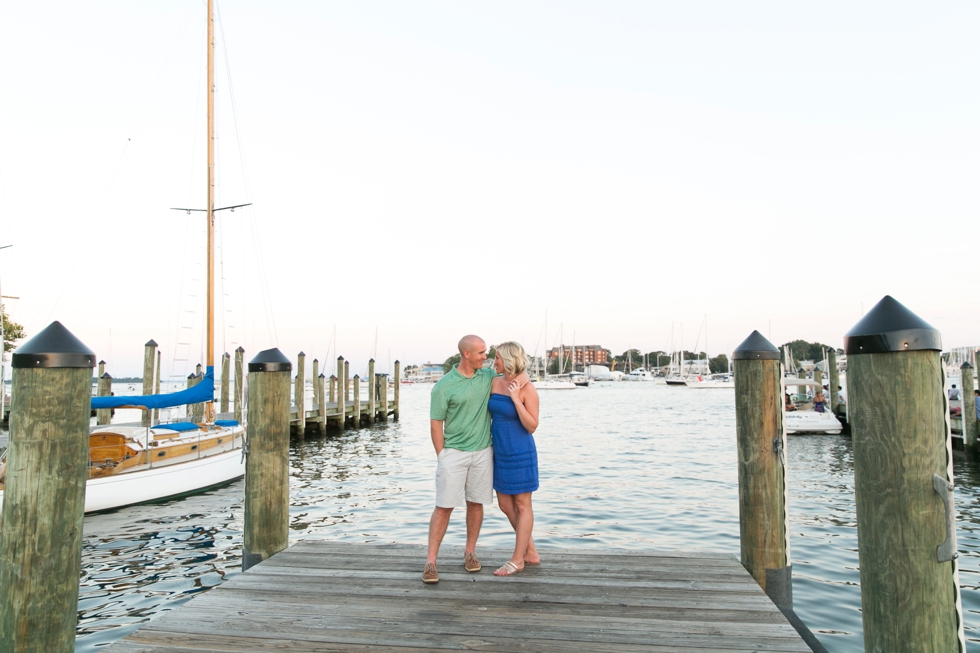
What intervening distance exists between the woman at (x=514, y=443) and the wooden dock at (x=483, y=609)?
354 millimetres

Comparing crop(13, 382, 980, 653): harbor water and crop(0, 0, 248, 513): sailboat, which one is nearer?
crop(13, 382, 980, 653): harbor water

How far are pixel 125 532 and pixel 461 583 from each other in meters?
8.34

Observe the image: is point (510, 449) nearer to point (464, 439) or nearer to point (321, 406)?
point (464, 439)

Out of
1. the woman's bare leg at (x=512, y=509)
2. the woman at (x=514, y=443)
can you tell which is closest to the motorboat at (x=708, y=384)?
the woman's bare leg at (x=512, y=509)

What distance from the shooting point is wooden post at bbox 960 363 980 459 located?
56.5ft

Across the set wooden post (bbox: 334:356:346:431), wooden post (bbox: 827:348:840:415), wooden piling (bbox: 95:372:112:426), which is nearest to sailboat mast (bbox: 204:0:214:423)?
wooden piling (bbox: 95:372:112:426)

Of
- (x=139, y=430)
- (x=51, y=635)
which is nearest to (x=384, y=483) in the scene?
(x=139, y=430)

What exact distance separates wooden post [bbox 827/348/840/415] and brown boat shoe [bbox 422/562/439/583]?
84.5 feet

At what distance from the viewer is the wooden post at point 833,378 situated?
86.8 feet

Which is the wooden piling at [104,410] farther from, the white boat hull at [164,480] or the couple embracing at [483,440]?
the couple embracing at [483,440]

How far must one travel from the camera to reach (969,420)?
56.6 ft

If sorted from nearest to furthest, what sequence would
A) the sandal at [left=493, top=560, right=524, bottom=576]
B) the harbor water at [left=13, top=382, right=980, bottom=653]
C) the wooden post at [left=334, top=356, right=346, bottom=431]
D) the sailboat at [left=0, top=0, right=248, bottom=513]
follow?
1. the sandal at [left=493, top=560, right=524, bottom=576]
2. the harbor water at [left=13, top=382, right=980, bottom=653]
3. the sailboat at [left=0, top=0, right=248, bottom=513]
4. the wooden post at [left=334, top=356, right=346, bottom=431]

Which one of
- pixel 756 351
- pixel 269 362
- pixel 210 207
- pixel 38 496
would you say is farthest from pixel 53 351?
pixel 210 207

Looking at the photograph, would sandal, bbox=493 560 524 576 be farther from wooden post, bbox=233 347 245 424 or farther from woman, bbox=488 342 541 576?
wooden post, bbox=233 347 245 424
